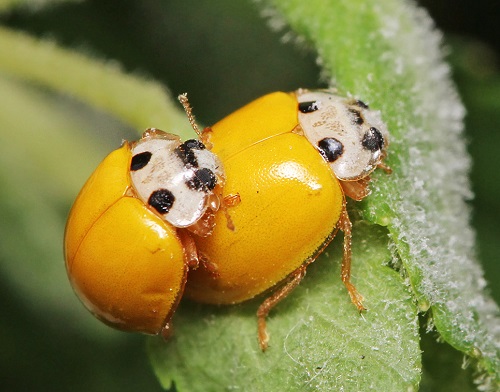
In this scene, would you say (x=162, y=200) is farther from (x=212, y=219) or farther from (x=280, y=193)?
(x=280, y=193)

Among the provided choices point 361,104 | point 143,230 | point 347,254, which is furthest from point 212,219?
point 361,104

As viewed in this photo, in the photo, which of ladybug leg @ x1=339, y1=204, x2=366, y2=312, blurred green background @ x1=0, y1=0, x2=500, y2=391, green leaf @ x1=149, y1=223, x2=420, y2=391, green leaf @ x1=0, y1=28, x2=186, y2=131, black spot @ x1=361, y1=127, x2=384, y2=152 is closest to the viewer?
green leaf @ x1=149, y1=223, x2=420, y2=391

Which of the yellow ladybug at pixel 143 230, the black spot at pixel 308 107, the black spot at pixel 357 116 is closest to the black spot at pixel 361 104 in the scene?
the black spot at pixel 357 116

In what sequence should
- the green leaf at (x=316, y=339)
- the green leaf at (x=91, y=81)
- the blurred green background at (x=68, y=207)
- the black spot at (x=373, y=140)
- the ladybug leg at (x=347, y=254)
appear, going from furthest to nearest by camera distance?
the blurred green background at (x=68, y=207) < the green leaf at (x=91, y=81) < the black spot at (x=373, y=140) < the ladybug leg at (x=347, y=254) < the green leaf at (x=316, y=339)

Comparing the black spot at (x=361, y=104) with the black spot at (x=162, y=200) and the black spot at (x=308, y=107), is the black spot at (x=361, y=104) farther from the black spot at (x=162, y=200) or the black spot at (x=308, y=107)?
the black spot at (x=162, y=200)

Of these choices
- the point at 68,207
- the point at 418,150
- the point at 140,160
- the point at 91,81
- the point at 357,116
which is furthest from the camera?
the point at 68,207

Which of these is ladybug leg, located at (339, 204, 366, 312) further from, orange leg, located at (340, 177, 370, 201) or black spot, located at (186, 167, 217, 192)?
black spot, located at (186, 167, 217, 192)

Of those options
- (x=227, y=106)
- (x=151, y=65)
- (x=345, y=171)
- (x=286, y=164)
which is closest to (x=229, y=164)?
(x=286, y=164)

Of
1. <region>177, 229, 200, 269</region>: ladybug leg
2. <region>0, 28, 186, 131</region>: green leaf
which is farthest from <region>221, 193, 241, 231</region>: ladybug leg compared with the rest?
<region>0, 28, 186, 131</region>: green leaf
